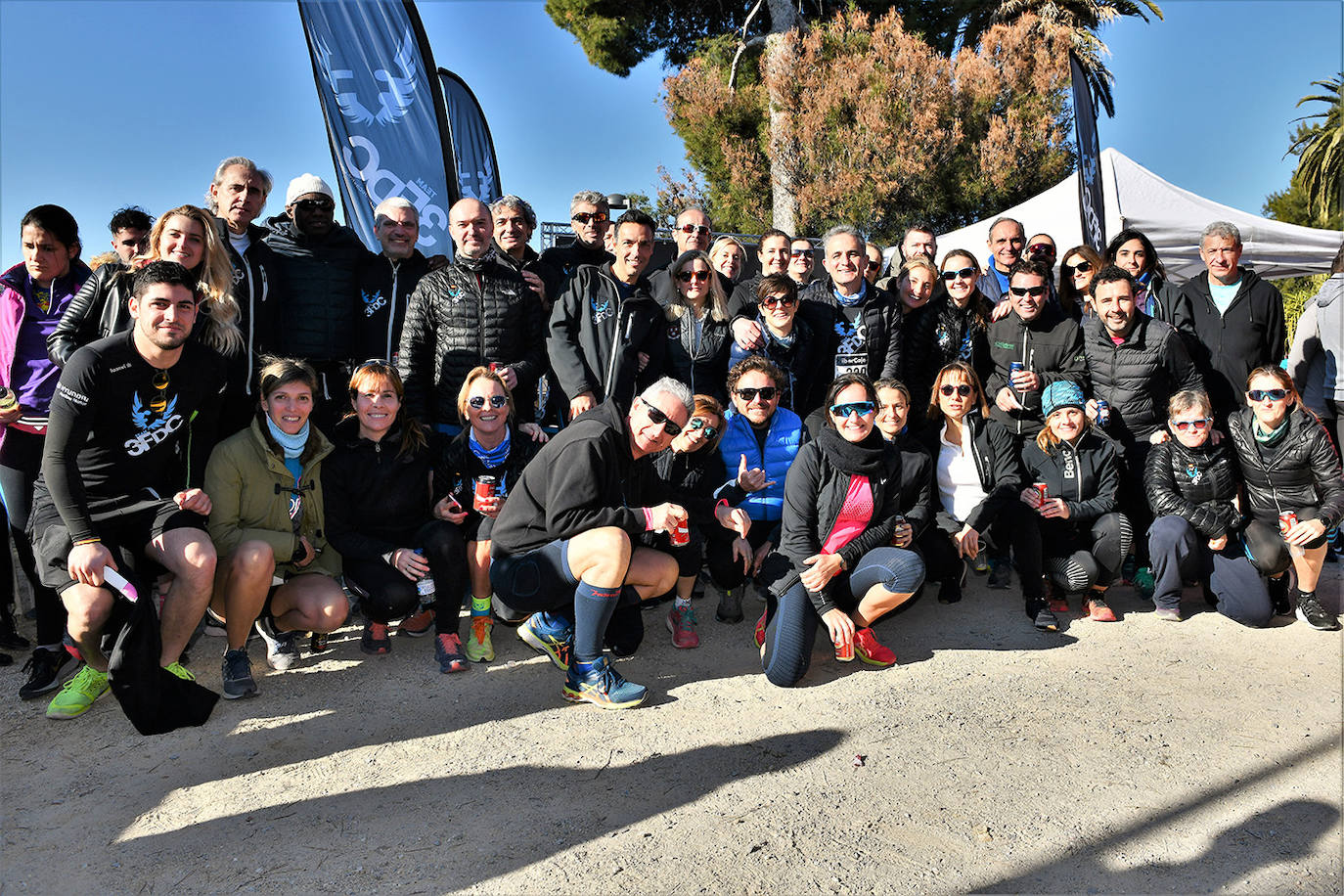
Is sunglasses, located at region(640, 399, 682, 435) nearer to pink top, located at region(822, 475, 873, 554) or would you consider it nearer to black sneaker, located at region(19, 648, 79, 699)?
pink top, located at region(822, 475, 873, 554)

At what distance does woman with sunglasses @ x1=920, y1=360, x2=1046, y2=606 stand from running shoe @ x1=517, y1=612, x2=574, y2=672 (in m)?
1.98

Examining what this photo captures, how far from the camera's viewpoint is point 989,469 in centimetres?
477

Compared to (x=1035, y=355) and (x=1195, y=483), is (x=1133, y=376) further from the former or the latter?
(x=1195, y=483)

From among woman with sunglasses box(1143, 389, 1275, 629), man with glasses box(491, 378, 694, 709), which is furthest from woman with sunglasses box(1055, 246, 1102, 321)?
man with glasses box(491, 378, 694, 709)

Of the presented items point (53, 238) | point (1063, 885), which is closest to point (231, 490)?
point (53, 238)

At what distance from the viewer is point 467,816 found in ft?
8.90

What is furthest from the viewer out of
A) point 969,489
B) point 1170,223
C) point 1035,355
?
point 1170,223

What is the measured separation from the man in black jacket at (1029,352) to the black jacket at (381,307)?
3524 millimetres

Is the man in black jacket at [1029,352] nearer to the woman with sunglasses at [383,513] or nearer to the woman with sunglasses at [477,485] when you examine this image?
the woman with sunglasses at [477,485]

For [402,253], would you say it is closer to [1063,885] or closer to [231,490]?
[231,490]

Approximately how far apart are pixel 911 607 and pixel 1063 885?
97.0 inches

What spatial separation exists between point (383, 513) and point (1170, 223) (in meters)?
12.2

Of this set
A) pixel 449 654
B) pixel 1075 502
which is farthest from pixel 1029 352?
pixel 449 654

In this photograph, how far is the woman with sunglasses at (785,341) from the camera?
4.77 m
